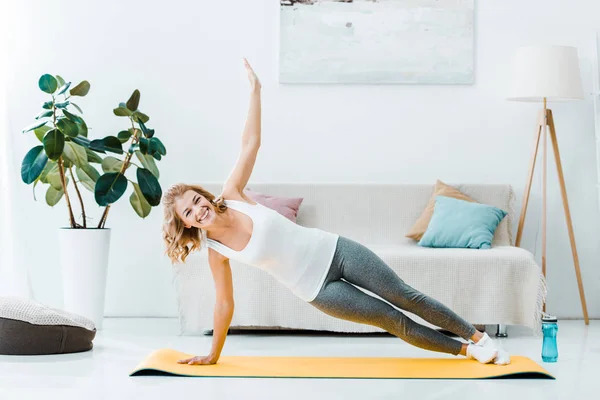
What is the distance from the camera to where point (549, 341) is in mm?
3695

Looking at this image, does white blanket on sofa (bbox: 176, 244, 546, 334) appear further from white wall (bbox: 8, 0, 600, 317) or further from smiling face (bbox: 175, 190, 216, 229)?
smiling face (bbox: 175, 190, 216, 229)

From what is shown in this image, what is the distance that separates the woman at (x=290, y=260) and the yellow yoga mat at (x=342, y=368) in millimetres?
86

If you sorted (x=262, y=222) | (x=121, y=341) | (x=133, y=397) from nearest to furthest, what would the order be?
1. (x=133, y=397)
2. (x=262, y=222)
3. (x=121, y=341)

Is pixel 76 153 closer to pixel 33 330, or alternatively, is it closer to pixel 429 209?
pixel 33 330

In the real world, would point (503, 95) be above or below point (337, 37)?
below

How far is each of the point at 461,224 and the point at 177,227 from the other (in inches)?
82.6

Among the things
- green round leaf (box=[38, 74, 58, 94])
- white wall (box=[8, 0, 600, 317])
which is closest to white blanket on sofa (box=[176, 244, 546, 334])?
white wall (box=[8, 0, 600, 317])

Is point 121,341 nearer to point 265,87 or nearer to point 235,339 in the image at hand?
point 235,339

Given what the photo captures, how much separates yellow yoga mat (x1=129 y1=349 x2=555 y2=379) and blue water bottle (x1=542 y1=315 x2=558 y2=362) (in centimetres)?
16

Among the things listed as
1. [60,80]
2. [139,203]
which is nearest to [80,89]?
[60,80]

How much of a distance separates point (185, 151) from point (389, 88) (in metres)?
1.42

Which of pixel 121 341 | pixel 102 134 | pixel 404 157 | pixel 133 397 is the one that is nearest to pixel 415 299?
pixel 133 397

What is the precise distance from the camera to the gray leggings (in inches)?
133

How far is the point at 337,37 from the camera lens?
539 centimetres
